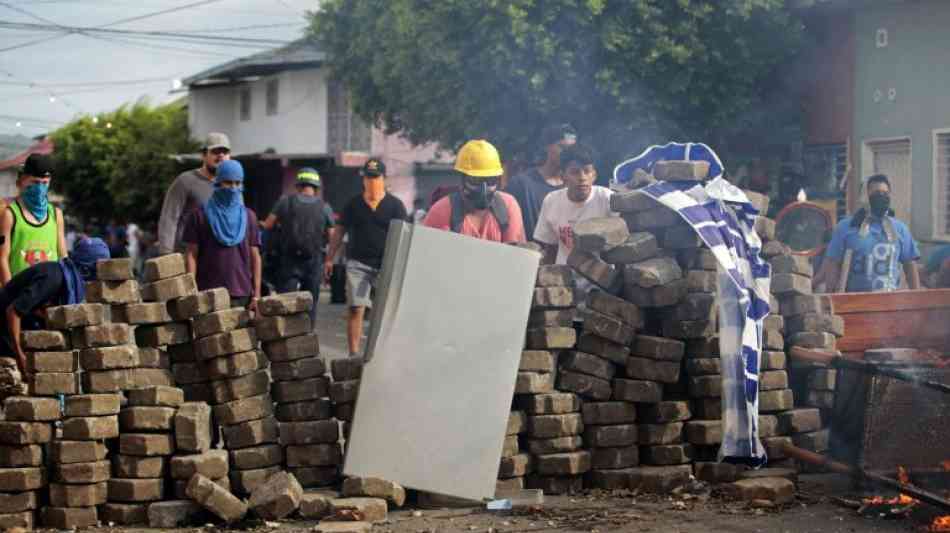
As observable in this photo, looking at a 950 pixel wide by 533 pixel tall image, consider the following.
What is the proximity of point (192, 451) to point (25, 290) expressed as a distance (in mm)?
1605

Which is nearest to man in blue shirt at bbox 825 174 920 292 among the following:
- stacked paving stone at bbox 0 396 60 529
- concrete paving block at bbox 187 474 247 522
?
concrete paving block at bbox 187 474 247 522

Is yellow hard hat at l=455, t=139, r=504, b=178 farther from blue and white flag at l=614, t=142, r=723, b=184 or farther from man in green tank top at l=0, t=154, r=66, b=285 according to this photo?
man in green tank top at l=0, t=154, r=66, b=285

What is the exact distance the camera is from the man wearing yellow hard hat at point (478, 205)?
9.13 meters

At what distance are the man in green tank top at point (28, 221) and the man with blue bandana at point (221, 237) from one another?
933mm

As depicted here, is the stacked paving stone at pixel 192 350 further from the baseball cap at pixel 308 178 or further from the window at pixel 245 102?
the window at pixel 245 102

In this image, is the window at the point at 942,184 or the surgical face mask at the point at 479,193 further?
the window at the point at 942,184

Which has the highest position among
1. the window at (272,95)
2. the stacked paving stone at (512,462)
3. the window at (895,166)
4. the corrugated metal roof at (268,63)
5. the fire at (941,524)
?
the corrugated metal roof at (268,63)

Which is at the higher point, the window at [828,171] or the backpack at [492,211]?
the window at [828,171]

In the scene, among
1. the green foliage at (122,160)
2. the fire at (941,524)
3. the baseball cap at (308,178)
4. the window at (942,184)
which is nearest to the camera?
the fire at (941,524)

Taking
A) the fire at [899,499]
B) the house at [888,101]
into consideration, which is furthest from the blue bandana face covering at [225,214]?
the house at [888,101]

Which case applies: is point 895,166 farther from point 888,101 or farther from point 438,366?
point 438,366

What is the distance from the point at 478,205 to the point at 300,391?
171 centimetres

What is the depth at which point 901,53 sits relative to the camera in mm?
20797

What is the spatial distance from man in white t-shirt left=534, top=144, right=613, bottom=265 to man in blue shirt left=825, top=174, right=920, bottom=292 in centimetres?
263
